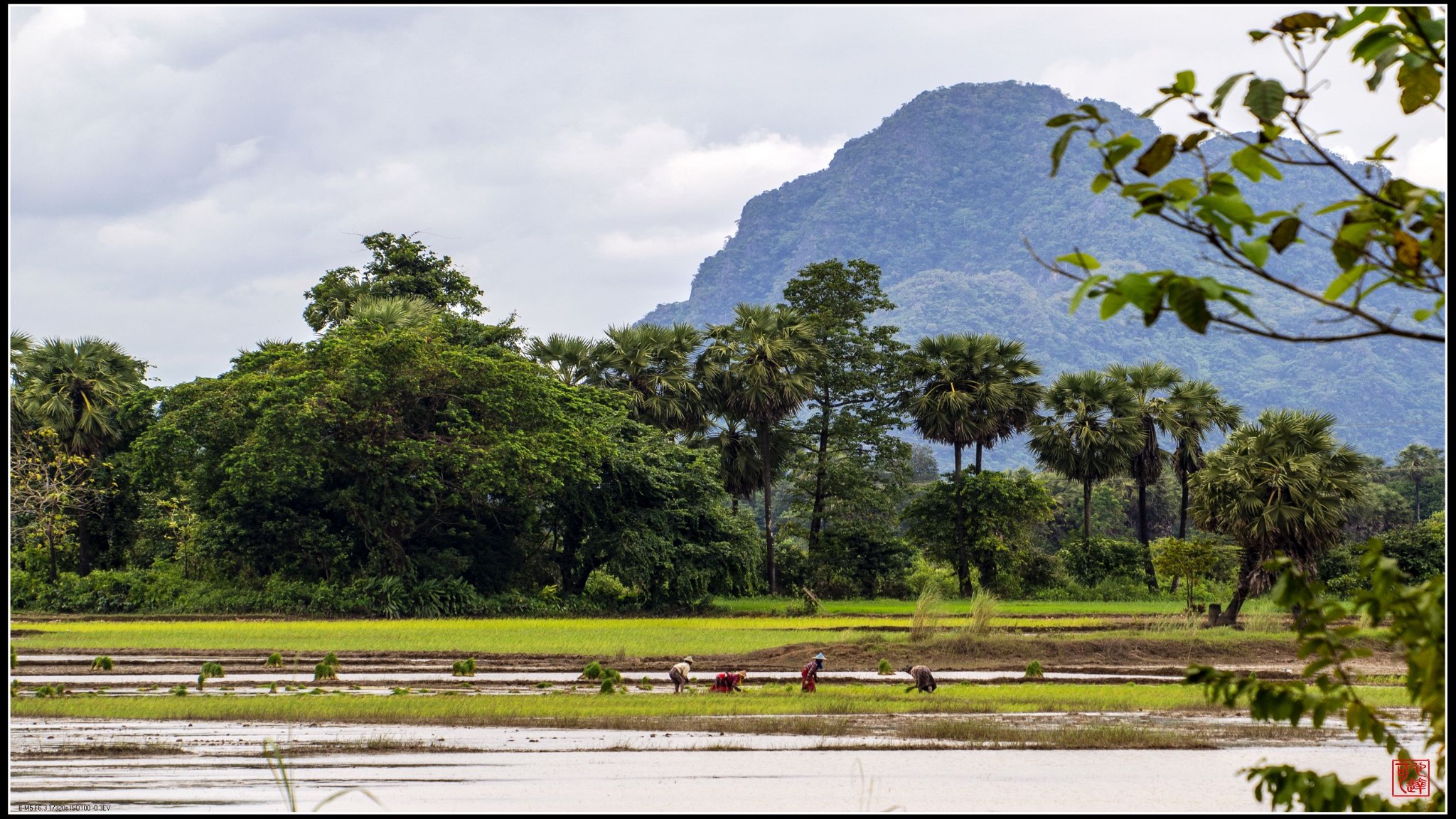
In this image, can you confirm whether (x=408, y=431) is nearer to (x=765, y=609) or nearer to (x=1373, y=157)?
(x=765, y=609)

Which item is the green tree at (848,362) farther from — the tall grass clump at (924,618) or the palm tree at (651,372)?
the tall grass clump at (924,618)

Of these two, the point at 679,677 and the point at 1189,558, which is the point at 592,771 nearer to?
the point at 679,677

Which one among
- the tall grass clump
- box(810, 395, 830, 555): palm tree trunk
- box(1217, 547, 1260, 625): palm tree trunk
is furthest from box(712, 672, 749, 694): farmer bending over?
box(810, 395, 830, 555): palm tree trunk

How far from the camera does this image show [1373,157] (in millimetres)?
3070

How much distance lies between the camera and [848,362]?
Result: 165ft

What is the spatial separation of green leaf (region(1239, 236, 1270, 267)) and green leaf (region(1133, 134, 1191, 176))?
322 mm

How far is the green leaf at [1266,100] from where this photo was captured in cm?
272

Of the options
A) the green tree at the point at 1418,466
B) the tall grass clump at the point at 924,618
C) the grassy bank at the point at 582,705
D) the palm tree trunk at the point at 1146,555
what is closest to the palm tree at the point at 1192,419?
the palm tree trunk at the point at 1146,555

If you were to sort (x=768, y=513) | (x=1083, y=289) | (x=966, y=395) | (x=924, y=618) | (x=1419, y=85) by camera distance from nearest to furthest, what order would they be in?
(x=1083, y=289) < (x=1419, y=85) < (x=924, y=618) < (x=966, y=395) < (x=768, y=513)

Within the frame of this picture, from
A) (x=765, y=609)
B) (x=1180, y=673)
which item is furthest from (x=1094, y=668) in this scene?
(x=765, y=609)

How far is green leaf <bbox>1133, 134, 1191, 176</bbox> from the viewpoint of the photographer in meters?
2.73

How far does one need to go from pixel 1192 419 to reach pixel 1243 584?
22.3 m

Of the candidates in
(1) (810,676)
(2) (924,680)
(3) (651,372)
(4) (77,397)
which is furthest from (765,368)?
(2) (924,680)

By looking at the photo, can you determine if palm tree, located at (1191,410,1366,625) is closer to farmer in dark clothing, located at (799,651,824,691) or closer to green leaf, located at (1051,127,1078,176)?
farmer in dark clothing, located at (799,651,824,691)
